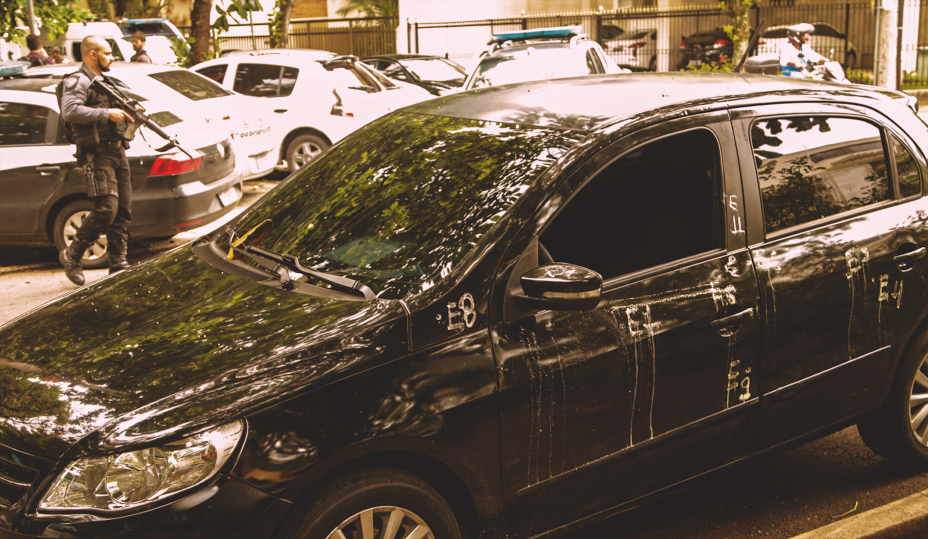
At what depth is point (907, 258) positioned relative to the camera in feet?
11.7

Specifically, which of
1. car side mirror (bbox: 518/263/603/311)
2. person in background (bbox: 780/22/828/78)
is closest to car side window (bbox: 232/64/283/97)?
person in background (bbox: 780/22/828/78)

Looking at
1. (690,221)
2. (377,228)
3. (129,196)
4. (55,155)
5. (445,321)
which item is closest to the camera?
(445,321)

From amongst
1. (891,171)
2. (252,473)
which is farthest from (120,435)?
(891,171)

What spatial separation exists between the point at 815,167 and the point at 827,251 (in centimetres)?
35

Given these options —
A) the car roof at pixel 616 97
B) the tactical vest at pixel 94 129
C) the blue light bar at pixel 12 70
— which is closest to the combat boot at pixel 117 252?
the tactical vest at pixel 94 129

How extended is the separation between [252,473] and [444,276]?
0.81 m

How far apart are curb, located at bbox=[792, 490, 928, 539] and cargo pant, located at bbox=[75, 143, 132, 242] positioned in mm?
5631

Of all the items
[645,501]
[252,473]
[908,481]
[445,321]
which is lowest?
[908,481]

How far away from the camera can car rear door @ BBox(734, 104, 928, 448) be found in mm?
3264

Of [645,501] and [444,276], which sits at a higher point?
[444,276]

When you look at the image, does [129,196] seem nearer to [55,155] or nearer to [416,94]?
[55,155]

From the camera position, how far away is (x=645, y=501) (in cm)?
311

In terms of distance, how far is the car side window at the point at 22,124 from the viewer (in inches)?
315

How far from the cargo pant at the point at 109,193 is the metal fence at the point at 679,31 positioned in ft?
55.9
